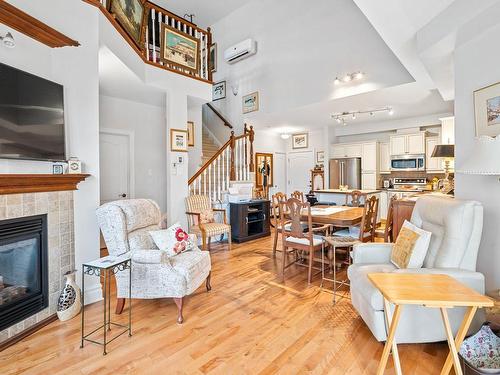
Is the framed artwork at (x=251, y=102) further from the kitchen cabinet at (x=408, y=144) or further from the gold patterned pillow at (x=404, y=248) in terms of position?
the gold patterned pillow at (x=404, y=248)

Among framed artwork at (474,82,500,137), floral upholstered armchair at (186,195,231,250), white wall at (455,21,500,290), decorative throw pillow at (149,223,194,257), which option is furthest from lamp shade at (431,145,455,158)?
decorative throw pillow at (149,223,194,257)

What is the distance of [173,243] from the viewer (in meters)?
2.81

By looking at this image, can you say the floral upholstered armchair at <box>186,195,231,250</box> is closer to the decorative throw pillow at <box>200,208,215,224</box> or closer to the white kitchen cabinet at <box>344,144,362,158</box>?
the decorative throw pillow at <box>200,208,215,224</box>

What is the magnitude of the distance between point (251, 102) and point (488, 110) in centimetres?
522

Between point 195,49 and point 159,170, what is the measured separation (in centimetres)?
242

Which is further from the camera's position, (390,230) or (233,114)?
(233,114)

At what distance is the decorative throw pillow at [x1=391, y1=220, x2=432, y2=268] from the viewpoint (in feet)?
7.00

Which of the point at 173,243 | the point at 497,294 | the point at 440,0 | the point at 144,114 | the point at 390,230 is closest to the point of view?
the point at 497,294

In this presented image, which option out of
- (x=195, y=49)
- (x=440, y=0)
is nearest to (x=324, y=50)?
(x=195, y=49)

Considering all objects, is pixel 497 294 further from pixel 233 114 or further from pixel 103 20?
pixel 233 114

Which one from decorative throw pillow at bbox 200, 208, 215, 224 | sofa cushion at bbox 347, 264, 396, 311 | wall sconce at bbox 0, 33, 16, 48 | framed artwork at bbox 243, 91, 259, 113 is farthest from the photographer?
framed artwork at bbox 243, 91, 259, 113

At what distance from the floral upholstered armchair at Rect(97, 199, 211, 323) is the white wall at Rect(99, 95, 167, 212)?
271 centimetres

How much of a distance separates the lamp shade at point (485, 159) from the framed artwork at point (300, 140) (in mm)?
6783

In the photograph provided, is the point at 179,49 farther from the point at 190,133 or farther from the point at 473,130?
the point at 473,130
